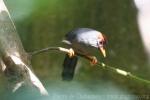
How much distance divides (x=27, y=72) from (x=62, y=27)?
1833 millimetres

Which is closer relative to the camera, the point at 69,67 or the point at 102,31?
the point at 69,67

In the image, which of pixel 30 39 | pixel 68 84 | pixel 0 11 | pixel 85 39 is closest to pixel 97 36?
pixel 85 39

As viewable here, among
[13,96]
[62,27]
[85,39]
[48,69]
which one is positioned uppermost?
[13,96]

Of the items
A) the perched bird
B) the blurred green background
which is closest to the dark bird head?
the perched bird

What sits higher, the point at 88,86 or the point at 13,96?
the point at 13,96

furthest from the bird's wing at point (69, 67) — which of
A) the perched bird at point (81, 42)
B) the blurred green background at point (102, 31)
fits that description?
the blurred green background at point (102, 31)

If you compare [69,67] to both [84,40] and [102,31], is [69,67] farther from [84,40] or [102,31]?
[102,31]

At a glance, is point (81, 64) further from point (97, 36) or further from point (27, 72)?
point (27, 72)

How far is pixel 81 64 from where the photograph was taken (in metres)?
3.05

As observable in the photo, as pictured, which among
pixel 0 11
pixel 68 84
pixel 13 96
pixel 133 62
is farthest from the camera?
pixel 133 62

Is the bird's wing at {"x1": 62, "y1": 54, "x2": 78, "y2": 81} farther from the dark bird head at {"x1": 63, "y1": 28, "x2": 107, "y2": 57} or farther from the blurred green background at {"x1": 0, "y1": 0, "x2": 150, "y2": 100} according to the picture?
the blurred green background at {"x1": 0, "y1": 0, "x2": 150, "y2": 100}

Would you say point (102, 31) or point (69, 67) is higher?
point (69, 67)

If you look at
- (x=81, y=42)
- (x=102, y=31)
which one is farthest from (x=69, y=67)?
(x=102, y=31)

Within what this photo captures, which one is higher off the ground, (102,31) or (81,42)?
(81,42)
